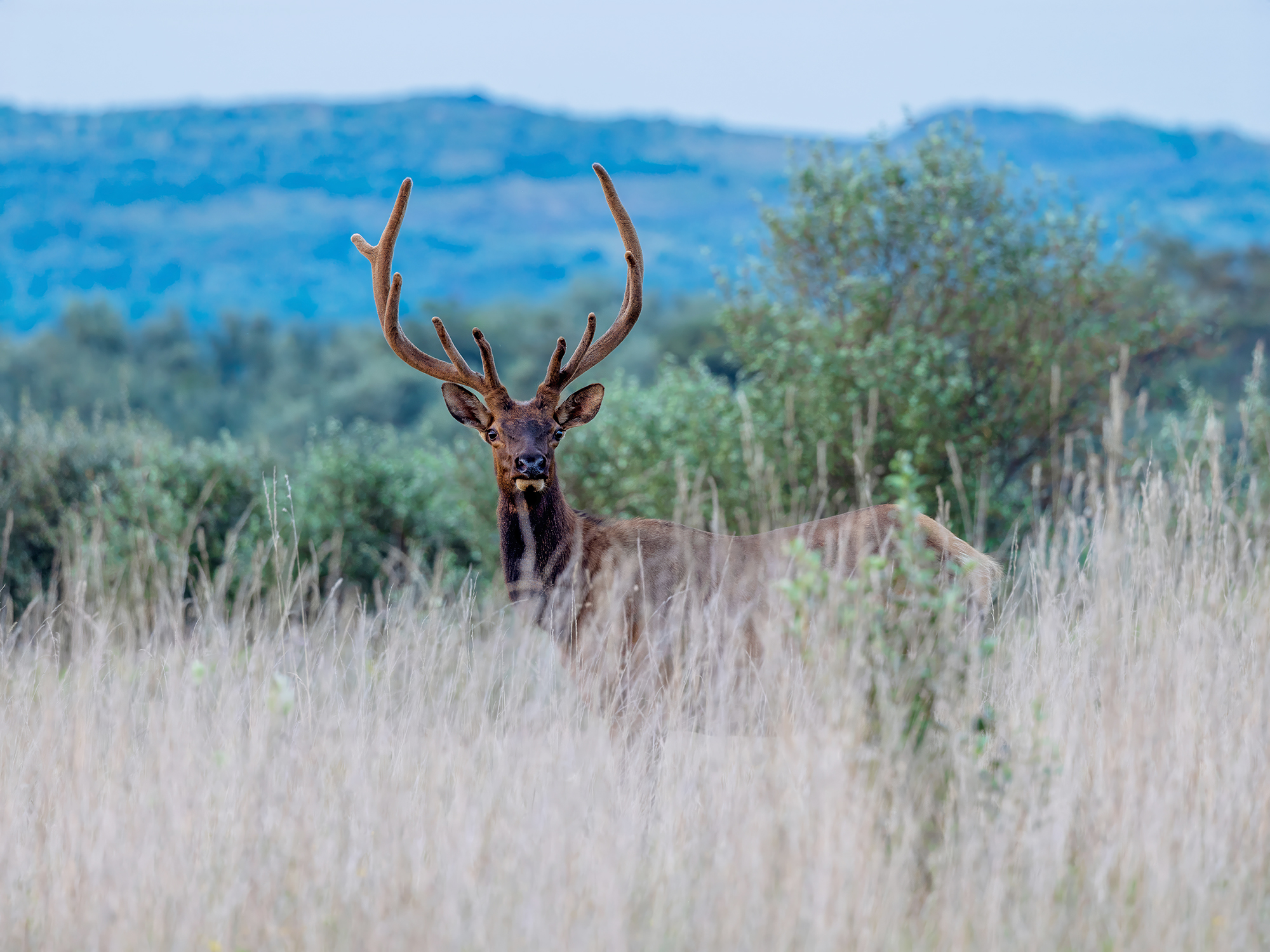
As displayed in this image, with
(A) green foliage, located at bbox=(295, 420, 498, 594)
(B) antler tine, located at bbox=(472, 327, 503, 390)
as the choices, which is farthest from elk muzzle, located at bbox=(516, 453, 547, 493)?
(A) green foliage, located at bbox=(295, 420, 498, 594)

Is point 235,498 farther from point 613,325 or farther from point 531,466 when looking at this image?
point 531,466

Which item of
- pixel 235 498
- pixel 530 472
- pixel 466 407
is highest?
pixel 466 407

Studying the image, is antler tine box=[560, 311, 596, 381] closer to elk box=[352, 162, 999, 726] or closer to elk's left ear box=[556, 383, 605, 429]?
elk box=[352, 162, 999, 726]

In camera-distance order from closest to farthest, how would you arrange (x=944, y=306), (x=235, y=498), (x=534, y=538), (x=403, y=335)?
1. (x=534, y=538)
2. (x=403, y=335)
3. (x=944, y=306)
4. (x=235, y=498)

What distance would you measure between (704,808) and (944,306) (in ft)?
25.7

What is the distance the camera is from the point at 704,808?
4.09 meters

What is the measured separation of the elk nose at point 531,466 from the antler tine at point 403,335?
528mm

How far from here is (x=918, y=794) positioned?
12.7 ft

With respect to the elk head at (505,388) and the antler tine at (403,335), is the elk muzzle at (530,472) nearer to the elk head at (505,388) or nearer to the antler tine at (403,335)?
the elk head at (505,388)

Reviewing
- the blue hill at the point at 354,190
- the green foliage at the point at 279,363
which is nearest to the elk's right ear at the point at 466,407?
the green foliage at the point at 279,363

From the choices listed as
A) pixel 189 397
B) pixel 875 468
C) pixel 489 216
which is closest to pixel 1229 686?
pixel 875 468

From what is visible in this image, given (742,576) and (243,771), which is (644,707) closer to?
(742,576)

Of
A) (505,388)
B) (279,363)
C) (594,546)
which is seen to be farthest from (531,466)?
(279,363)

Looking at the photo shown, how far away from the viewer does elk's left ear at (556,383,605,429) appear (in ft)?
22.0
